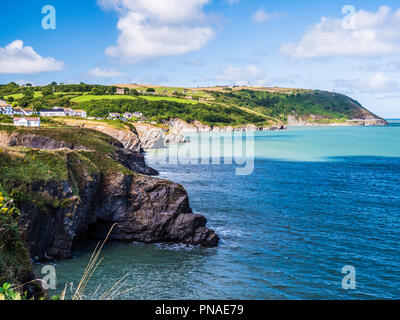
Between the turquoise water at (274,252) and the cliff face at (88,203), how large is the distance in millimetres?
1738

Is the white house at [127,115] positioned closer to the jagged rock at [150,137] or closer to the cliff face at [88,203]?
the jagged rock at [150,137]

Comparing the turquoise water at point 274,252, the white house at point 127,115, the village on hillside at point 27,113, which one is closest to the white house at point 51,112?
the village on hillside at point 27,113

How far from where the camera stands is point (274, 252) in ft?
98.6

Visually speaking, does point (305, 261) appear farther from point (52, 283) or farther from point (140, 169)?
point (140, 169)

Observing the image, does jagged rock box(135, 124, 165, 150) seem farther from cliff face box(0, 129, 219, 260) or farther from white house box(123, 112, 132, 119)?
cliff face box(0, 129, 219, 260)

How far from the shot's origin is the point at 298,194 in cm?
5191

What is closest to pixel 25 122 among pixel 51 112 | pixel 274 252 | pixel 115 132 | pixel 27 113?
pixel 115 132

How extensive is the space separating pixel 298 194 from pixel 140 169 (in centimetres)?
2671

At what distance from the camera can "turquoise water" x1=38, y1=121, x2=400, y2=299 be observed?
78.1 ft

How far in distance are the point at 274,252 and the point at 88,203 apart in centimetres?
1668
